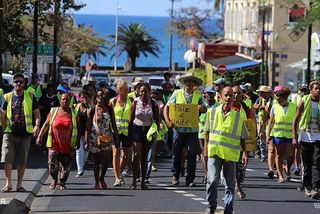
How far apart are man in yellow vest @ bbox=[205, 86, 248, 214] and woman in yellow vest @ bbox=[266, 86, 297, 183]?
5209mm

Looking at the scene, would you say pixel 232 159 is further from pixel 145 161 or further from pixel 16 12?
pixel 16 12

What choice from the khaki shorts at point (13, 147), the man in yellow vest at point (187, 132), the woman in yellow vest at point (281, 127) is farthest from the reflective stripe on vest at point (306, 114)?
the khaki shorts at point (13, 147)

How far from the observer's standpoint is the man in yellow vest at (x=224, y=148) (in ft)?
38.9

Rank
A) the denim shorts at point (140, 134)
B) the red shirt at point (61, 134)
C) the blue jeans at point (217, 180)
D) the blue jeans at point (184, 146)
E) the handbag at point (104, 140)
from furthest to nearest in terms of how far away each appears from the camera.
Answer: the blue jeans at point (184, 146) < the denim shorts at point (140, 134) < the handbag at point (104, 140) < the red shirt at point (61, 134) < the blue jeans at point (217, 180)

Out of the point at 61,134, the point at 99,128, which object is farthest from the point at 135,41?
the point at 61,134

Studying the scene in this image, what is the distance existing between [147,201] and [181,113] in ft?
7.79

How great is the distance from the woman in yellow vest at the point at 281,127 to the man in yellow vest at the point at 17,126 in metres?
4.91

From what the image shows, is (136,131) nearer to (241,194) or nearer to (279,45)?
(241,194)

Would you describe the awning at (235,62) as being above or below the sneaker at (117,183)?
above

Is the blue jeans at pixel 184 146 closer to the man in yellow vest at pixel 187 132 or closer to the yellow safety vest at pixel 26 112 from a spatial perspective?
the man in yellow vest at pixel 187 132

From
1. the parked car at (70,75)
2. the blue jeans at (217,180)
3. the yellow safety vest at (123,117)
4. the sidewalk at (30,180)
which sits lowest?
the sidewalk at (30,180)

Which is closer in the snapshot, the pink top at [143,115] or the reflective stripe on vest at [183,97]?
the pink top at [143,115]

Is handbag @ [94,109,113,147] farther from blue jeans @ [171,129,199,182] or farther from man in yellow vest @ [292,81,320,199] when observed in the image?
man in yellow vest @ [292,81,320,199]

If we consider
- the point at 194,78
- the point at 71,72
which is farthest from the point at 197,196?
the point at 71,72
